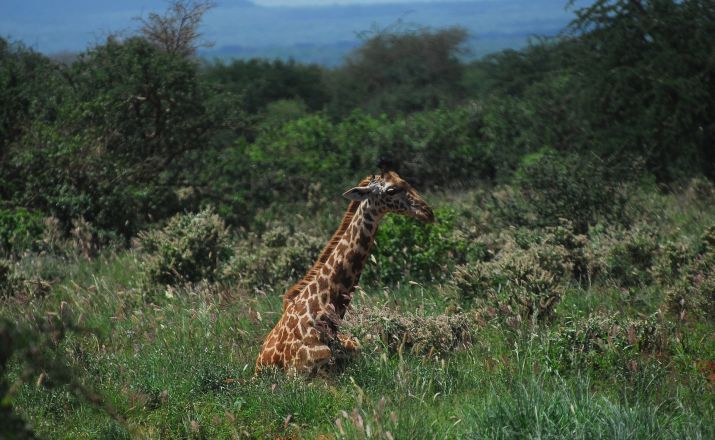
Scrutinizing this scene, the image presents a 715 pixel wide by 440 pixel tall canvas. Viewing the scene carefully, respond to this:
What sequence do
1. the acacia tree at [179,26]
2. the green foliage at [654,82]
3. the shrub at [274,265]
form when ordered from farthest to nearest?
the acacia tree at [179,26], the green foliage at [654,82], the shrub at [274,265]

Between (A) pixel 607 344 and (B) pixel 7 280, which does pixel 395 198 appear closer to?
(A) pixel 607 344

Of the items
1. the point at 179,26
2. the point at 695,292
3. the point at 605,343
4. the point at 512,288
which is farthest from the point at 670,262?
the point at 179,26

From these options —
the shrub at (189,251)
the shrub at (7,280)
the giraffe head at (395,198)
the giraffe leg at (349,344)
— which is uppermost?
the giraffe head at (395,198)

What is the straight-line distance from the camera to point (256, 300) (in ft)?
30.9

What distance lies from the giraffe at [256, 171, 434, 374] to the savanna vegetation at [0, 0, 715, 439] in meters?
0.25

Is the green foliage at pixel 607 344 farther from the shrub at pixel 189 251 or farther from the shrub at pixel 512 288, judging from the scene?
the shrub at pixel 189 251

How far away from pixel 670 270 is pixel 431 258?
2841mm

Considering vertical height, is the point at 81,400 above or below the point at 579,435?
below

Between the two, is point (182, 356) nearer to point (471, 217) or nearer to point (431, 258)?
point (431, 258)

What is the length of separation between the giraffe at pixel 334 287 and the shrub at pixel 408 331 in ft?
0.53

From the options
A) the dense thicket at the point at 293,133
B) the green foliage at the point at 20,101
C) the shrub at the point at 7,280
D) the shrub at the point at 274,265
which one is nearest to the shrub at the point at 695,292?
the dense thicket at the point at 293,133

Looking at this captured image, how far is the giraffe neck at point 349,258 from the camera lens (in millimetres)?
7445

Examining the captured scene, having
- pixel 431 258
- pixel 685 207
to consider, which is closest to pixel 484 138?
pixel 685 207

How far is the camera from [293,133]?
21.9 metres
